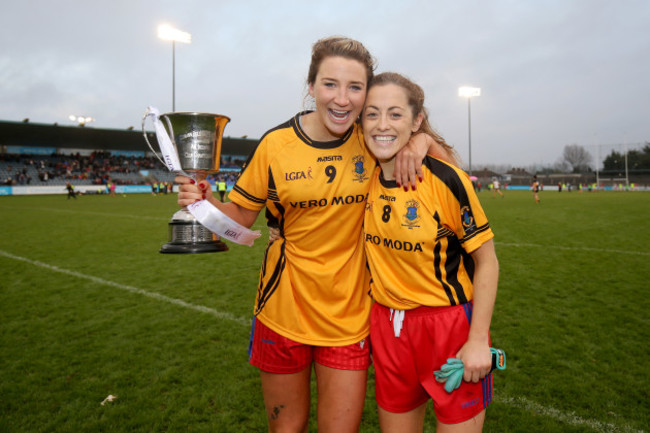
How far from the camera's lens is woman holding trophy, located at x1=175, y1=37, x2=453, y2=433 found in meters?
2.05

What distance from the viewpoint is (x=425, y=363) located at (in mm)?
1910

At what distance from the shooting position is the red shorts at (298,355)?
209 centimetres

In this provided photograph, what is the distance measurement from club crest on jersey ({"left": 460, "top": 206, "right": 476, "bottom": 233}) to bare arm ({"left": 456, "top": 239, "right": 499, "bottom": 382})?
0.09 meters

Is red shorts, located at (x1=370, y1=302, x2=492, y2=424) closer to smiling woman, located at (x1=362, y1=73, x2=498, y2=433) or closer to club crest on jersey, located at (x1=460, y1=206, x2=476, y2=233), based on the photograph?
smiling woman, located at (x1=362, y1=73, x2=498, y2=433)

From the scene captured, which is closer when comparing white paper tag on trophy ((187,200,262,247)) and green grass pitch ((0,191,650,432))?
white paper tag on trophy ((187,200,262,247))

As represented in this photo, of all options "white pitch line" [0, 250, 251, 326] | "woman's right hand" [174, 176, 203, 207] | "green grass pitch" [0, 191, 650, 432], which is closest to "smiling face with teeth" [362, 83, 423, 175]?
"woman's right hand" [174, 176, 203, 207]

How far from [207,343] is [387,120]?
3.35 metres

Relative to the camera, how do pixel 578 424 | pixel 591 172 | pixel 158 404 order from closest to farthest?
pixel 578 424 → pixel 158 404 → pixel 591 172

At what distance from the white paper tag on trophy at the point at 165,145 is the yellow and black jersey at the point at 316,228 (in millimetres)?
333

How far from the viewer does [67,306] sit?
561cm

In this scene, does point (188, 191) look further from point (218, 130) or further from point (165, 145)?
point (218, 130)

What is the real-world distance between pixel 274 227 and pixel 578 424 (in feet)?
8.29

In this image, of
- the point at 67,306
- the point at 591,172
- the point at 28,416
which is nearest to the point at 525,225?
the point at 67,306

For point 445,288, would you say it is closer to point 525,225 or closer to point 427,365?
point 427,365
